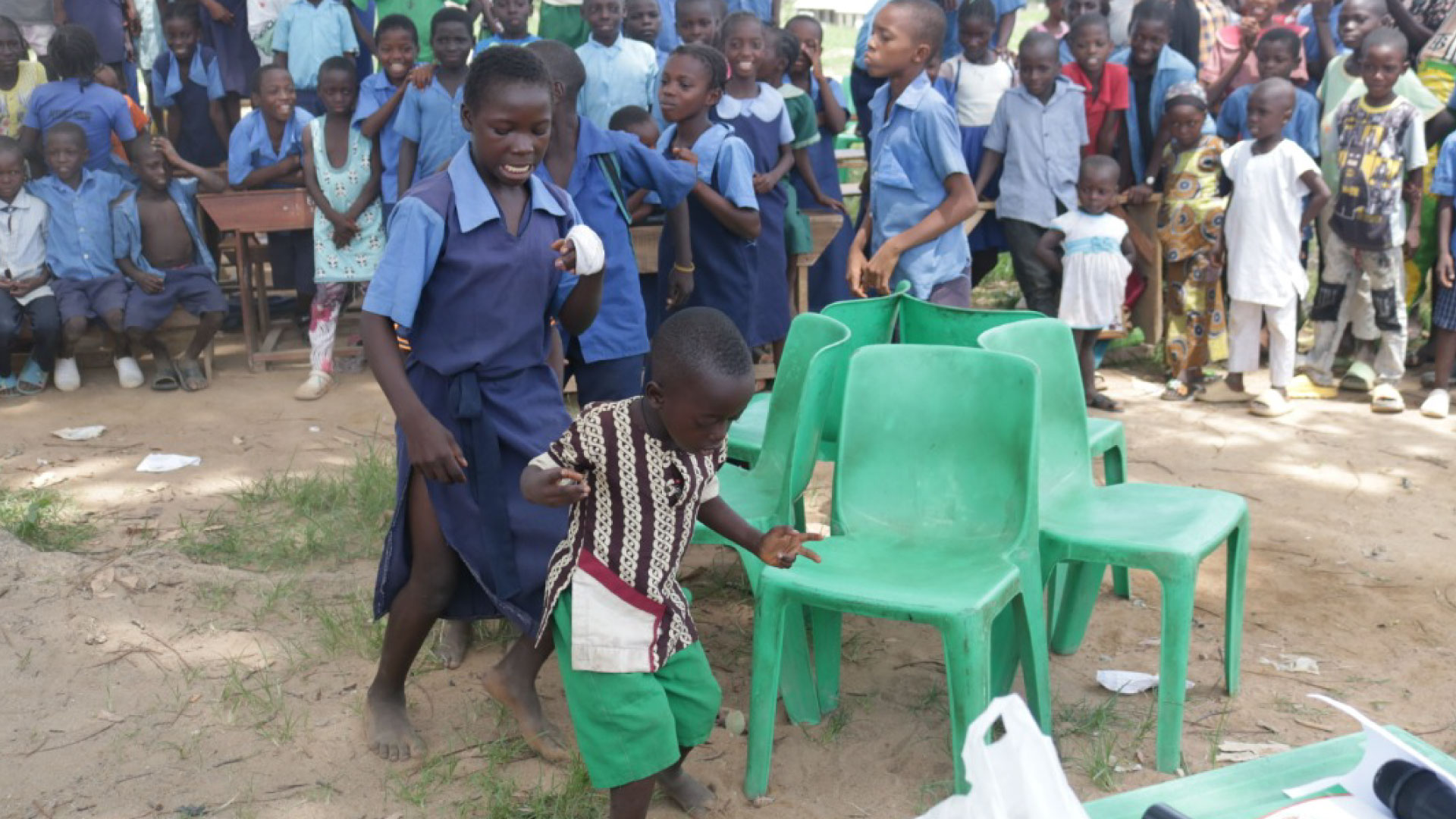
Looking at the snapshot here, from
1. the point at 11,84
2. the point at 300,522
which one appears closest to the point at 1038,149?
the point at 300,522

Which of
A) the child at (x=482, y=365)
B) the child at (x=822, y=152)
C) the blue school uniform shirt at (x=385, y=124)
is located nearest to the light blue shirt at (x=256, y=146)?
the blue school uniform shirt at (x=385, y=124)

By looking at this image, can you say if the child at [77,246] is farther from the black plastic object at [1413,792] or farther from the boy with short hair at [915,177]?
the black plastic object at [1413,792]

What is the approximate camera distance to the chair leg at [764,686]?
118 inches

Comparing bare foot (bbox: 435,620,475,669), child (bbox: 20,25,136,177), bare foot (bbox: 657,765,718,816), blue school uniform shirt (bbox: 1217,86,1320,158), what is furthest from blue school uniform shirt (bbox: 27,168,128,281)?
blue school uniform shirt (bbox: 1217,86,1320,158)

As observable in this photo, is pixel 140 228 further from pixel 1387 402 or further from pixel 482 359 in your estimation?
pixel 1387 402

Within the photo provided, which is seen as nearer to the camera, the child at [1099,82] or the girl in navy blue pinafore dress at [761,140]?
the girl in navy blue pinafore dress at [761,140]

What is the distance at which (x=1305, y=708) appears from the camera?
347 centimetres

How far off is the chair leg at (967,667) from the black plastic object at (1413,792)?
49.7 inches

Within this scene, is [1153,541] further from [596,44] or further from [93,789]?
[596,44]

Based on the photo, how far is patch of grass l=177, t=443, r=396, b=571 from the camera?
4508 mm

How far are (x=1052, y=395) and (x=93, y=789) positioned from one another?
8.65 feet

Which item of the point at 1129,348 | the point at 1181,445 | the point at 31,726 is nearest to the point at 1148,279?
the point at 1129,348

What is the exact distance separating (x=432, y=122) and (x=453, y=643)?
349cm

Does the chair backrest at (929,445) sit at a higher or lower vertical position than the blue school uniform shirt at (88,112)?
lower
